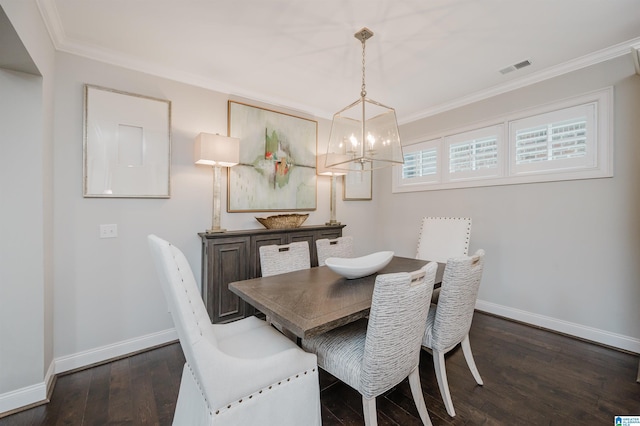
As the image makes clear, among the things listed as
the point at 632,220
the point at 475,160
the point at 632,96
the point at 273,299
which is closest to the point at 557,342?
the point at 632,220

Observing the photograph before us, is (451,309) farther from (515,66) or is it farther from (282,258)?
(515,66)

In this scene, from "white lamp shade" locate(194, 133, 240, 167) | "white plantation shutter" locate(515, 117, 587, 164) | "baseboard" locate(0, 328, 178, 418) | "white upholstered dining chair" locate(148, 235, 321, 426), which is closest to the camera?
"white upholstered dining chair" locate(148, 235, 321, 426)

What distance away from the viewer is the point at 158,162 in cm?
263

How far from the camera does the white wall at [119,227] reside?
2.24 m

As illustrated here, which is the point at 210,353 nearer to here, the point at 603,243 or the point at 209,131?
the point at 209,131

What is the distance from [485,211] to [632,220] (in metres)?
1.18

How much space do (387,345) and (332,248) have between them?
1.57 metres

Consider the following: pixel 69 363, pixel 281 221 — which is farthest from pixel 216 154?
pixel 69 363

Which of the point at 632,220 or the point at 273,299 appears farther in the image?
the point at 632,220

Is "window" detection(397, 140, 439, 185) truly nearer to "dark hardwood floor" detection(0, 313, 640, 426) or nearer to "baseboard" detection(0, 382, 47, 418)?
"dark hardwood floor" detection(0, 313, 640, 426)

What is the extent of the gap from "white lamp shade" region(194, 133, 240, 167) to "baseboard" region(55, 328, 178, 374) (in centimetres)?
169

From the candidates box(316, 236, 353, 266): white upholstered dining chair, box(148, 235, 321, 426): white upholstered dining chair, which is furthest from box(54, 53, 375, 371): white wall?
box(148, 235, 321, 426): white upholstered dining chair

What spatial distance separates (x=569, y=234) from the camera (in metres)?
2.75

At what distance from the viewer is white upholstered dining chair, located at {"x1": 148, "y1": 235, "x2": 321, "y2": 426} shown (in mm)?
1154
